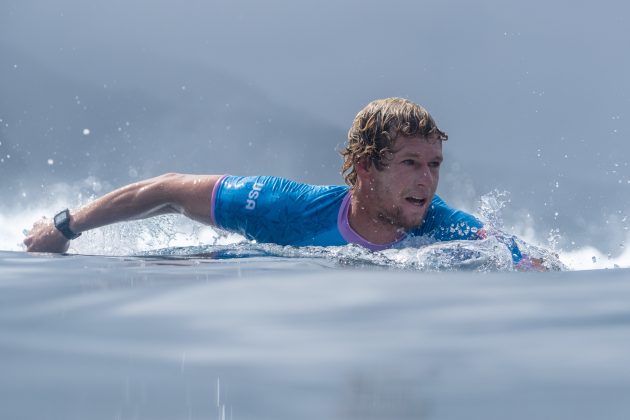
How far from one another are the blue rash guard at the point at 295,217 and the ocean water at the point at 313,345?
1.33 metres

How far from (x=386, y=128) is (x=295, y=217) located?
574 mm

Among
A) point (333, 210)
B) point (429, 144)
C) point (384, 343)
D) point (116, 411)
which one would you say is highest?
point (429, 144)

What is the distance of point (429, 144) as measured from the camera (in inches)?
142

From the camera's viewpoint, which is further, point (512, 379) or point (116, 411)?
point (512, 379)

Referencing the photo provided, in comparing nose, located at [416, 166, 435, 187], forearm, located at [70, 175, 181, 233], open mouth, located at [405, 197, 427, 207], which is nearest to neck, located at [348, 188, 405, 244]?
open mouth, located at [405, 197, 427, 207]

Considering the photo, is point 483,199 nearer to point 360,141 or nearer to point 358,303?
point 360,141

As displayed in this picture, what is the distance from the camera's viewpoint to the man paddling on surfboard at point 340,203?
3.57 m

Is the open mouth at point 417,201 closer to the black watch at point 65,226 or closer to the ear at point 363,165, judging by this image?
the ear at point 363,165

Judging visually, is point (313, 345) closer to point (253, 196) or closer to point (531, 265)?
point (531, 265)

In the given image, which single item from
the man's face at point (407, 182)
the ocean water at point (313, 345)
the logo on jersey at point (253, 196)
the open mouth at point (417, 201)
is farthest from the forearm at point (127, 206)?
the ocean water at point (313, 345)

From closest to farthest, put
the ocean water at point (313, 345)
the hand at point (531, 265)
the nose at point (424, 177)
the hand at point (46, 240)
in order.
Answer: the ocean water at point (313, 345)
the hand at point (531, 265)
the nose at point (424, 177)
the hand at point (46, 240)

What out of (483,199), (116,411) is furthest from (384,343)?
(483,199)

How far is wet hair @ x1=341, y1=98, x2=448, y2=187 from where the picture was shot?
11.9ft

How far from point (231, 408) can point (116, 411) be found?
0.15 meters
